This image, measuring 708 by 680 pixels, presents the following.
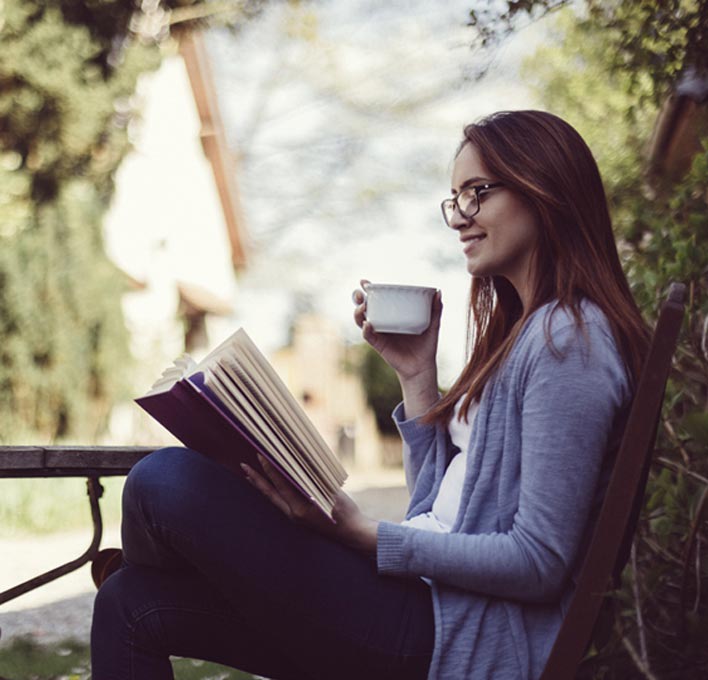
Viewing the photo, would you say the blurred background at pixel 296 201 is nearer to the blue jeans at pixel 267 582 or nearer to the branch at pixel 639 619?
the branch at pixel 639 619

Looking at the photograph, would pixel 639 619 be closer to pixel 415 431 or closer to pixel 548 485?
pixel 415 431

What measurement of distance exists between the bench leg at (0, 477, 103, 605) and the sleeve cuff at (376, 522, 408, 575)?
89 centimetres

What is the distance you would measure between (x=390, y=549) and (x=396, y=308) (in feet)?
1.78

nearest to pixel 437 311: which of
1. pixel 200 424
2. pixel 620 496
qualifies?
pixel 200 424

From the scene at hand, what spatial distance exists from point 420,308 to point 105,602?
0.77 metres

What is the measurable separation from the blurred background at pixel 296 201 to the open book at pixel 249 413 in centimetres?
58

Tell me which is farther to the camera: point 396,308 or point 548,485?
point 396,308

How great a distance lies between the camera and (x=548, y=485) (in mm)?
1477

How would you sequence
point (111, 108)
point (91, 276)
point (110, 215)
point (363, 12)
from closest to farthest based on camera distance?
point (91, 276), point (111, 108), point (110, 215), point (363, 12)

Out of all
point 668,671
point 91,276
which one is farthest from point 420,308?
point 91,276

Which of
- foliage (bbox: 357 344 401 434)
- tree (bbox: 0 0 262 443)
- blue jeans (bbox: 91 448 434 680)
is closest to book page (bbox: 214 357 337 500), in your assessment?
blue jeans (bbox: 91 448 434 680)

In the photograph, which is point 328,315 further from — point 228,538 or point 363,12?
point 228,538

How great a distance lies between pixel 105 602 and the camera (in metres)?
1.72

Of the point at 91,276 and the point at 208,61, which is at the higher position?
the point at 208,61
